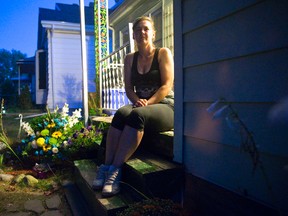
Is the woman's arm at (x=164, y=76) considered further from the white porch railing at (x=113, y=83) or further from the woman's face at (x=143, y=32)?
the white porch railing at (x=113, y=83)

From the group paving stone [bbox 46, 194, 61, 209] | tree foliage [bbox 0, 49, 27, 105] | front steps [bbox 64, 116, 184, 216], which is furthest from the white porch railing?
tree foliage [bbox 0, 49, 27, 105]

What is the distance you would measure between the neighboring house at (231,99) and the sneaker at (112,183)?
1.48 ft

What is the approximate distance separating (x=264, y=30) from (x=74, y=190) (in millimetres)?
2181

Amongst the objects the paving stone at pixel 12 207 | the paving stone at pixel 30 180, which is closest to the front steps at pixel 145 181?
the paving stone at pixel 12 207

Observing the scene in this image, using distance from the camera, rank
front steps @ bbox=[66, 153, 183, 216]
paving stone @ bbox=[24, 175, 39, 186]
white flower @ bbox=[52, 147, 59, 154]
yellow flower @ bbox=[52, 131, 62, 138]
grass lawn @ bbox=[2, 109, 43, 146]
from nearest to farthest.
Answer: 1. front steps @ bbox=[66, 153, 183, 216]
2. paving stone @ bbox=[24, 175, 39, 186]
3. white flower @ bbox=[52, 147, 59, 154]
4. yellow flower @ bbox=[52, 131, 62, 138]
5. grass lawn @ bbox=[2, 109, 43, 146]

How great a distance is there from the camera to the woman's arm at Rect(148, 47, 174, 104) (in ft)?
6.63

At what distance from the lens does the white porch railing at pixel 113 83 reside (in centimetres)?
459

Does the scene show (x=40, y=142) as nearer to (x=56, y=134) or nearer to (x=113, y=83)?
(x=56, y=134)

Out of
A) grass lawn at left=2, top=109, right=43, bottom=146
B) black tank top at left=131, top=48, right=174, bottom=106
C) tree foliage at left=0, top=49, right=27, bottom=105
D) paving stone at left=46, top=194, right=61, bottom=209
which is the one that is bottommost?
paving stone at left=46, top=194, right=61, bottom=209

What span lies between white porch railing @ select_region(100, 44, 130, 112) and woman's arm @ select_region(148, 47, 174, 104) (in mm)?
2195

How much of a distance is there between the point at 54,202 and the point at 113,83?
3.14 metres

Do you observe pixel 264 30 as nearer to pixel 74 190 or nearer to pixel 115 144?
pixel 115 144

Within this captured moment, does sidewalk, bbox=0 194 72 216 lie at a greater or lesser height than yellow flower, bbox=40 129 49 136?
lesser

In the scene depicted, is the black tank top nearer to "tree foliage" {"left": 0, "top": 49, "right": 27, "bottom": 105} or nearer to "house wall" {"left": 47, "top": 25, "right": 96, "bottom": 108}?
"house wall" {"left": 47, "top": 25, "right": 96, "bottom": 108}
